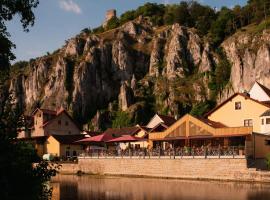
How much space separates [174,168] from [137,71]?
3729 inches

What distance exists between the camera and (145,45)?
152m

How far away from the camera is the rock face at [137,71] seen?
115338mm

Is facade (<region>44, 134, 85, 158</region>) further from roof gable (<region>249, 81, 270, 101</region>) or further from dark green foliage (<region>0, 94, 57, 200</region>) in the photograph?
dark green foliage (<region>0, 94, 57, 200</region>)

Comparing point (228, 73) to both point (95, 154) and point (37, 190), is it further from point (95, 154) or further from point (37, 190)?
point (37, 190)

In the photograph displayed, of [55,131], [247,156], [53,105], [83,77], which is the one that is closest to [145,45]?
[83,77]

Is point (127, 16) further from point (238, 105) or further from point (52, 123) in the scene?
point (238, 105)

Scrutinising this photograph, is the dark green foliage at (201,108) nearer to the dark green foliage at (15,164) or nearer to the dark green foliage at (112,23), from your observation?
the dark green foliage at (112,23)

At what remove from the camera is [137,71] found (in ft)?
471

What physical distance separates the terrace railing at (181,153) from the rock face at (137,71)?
54663 millimetres

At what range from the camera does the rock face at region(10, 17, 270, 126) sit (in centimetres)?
11534

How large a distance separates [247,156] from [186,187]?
32.3ft

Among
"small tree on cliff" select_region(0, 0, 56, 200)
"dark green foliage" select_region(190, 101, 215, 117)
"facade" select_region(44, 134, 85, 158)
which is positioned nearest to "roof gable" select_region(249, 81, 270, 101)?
"facade" select_region(44, 134, 85, 158)

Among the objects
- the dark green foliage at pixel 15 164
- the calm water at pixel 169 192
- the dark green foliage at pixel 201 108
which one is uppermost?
the dark green foliage at pixel 201 108

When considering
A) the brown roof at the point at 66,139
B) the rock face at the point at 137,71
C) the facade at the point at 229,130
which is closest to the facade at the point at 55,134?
the brown roof at the point at 66,139
